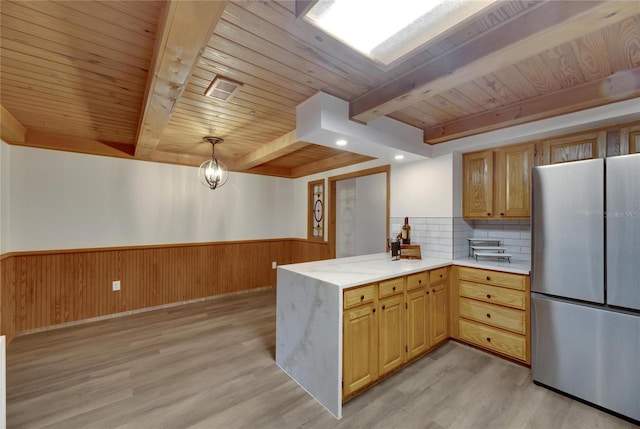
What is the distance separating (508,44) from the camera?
1332mm

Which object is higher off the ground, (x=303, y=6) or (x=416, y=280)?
(x=303, y=6)

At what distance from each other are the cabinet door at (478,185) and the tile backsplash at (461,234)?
0.20 meters

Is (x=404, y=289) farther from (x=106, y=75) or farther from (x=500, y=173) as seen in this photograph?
(x=106, y=75)

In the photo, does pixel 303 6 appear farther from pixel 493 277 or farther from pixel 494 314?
pixel 494 314

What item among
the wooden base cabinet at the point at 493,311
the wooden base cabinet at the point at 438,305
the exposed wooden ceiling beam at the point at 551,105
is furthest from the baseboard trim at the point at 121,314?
the exposed wooden ceiling beam at the point at 551,105

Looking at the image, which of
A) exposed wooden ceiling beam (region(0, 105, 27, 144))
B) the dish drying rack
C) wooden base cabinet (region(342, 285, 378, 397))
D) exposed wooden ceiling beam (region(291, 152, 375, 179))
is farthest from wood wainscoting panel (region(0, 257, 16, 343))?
the dish drying rack

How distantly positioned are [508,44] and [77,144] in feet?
14.5

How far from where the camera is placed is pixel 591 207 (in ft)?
6.19

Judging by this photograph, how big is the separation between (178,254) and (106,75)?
2.85 meters

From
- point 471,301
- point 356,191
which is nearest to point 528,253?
point 471,301

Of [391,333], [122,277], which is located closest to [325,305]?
[391,333]

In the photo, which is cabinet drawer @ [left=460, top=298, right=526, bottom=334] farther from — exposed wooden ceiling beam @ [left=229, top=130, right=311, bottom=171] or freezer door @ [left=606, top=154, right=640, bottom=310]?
exposed wooden ceiling beam @ [left=229, top=130, right=311, bottom=171]

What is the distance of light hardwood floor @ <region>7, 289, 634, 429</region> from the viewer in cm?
177

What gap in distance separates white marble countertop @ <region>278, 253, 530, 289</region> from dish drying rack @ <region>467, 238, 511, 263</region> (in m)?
0.07
